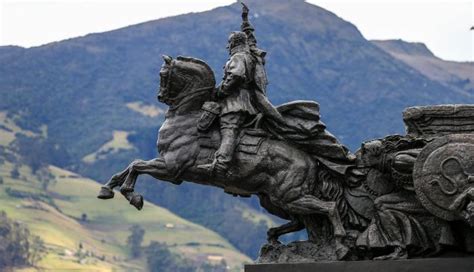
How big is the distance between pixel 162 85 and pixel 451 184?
442 centimetres

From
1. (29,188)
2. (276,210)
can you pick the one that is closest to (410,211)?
(276,210)

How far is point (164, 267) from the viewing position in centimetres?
15462

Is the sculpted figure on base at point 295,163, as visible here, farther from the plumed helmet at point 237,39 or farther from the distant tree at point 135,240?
the distant tree at point 135,240

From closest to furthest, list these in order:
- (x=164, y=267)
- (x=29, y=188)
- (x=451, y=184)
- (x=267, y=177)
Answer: (x=451, y=184)
(x=267, y=177)
(x=164, y=267)
(x=29, y=188)

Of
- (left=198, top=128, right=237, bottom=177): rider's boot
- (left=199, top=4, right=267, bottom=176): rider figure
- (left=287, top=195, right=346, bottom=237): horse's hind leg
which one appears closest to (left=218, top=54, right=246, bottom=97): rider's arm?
(left=199, top=4, right=267, bottom=176): rider figure

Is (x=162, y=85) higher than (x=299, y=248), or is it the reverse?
(x=162, y=85)

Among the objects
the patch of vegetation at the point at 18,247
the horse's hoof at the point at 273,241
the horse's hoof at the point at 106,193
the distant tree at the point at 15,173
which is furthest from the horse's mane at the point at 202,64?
the distant tree at the point at 15,173

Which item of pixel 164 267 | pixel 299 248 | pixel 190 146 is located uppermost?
pixel 190 146

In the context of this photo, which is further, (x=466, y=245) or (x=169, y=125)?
(x=169, y=125)

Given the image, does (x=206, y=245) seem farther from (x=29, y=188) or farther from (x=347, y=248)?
(x=347, y=248)

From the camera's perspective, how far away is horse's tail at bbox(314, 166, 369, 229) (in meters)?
17.4

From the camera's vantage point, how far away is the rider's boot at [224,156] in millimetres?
17078

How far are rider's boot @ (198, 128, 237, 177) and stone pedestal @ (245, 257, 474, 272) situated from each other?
1.53 meters

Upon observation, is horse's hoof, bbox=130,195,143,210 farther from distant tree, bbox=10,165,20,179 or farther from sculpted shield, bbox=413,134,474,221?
distant tree, bbox=10,165,20,179
